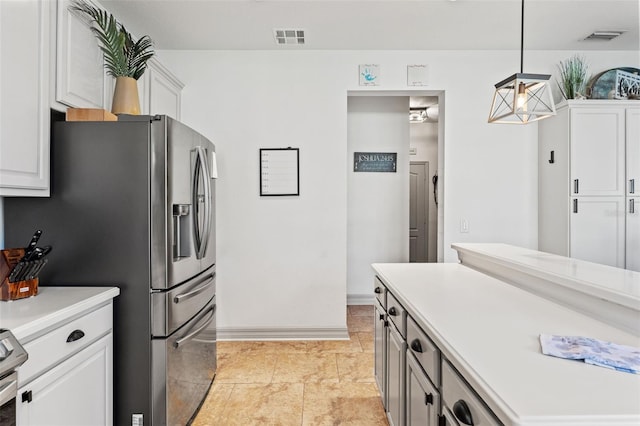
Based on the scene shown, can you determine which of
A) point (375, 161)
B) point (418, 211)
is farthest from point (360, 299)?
point (418, 211)

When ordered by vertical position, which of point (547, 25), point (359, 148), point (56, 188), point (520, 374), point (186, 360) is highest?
point (547, 25)

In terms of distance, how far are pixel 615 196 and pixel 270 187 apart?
3.13 meters

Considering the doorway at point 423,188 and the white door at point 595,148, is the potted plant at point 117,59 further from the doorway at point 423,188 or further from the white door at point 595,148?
the doorway at point 423,188

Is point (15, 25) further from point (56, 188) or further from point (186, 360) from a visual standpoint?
point (186, 360)

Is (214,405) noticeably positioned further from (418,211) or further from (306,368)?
(418,211)

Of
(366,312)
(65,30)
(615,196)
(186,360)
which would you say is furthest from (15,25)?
(615,196)

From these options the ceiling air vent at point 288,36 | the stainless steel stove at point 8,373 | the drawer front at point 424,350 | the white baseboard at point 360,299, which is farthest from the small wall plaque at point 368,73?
the stainless steel stove at point 8,373

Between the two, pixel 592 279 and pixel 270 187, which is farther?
pixel 270 187

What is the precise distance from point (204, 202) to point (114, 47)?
112 centimetres

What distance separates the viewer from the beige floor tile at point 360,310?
4.30 m

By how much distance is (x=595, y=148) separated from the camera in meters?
3.11

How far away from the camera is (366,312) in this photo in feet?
14.4

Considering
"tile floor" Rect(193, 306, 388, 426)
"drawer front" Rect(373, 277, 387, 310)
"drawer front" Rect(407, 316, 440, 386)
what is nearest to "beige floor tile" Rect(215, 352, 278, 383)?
"tile floor" Rect(193, 306, 388, 426)

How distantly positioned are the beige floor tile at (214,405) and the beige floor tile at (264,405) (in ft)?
0.09
